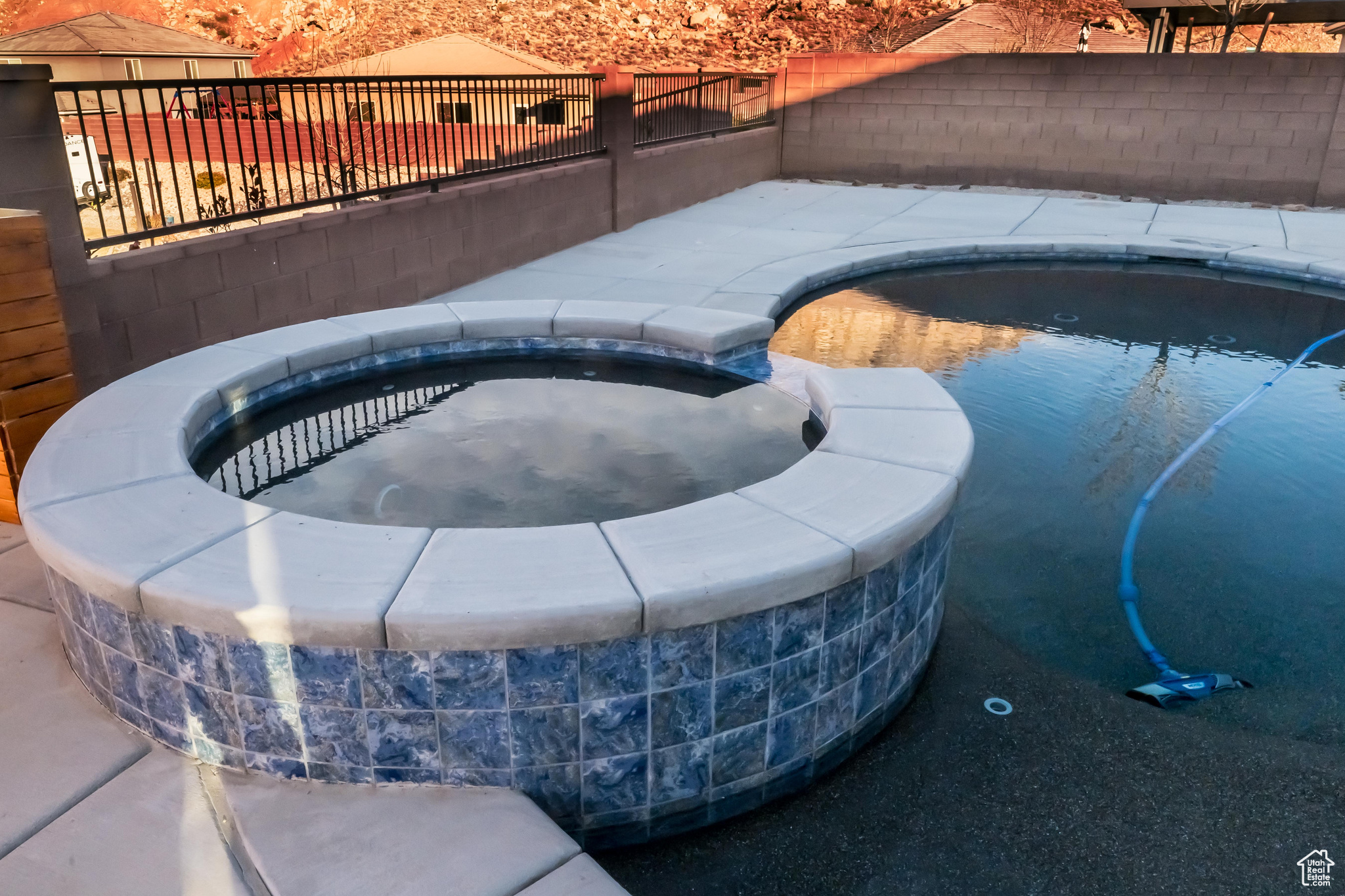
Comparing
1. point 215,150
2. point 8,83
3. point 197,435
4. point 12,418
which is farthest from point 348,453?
point 215,150

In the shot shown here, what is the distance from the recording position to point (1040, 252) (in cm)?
962

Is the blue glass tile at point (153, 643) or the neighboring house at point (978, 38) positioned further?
the neighboring house at point (978, 38)

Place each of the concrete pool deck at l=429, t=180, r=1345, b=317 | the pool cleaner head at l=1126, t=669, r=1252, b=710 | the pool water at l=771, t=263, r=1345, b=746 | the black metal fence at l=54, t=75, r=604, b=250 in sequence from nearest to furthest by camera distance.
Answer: the pool cleaner head at l=1126, t=669, r=1252, b=710, the pool water at l=771, t=263, r=1345, b=746, the black metal fence at l=54, t=75, r=604, b=250, the concrete pool deck at l=429, t=180, r=1345, b=317

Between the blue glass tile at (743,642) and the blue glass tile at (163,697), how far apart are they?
4.68 feet

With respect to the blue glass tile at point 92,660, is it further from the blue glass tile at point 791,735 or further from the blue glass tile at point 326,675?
the blue glass tile at point 791,735

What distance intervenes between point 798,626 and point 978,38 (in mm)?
48911

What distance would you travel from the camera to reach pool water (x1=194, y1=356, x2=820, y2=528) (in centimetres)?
354

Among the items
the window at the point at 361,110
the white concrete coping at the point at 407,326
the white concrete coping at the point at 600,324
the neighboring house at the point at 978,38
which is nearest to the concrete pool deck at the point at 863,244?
the window at the point at 361,110

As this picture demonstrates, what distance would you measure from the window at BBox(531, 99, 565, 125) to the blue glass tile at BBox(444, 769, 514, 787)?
323 inches

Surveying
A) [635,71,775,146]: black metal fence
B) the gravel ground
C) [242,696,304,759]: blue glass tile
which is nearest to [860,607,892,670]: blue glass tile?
the gravel ground

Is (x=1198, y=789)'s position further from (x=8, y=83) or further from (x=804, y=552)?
(x=8, y=83)

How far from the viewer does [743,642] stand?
8.05 feet

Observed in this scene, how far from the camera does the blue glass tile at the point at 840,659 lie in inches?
104

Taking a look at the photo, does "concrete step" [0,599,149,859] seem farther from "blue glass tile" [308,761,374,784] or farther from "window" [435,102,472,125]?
"window" [435,102,472,125]
